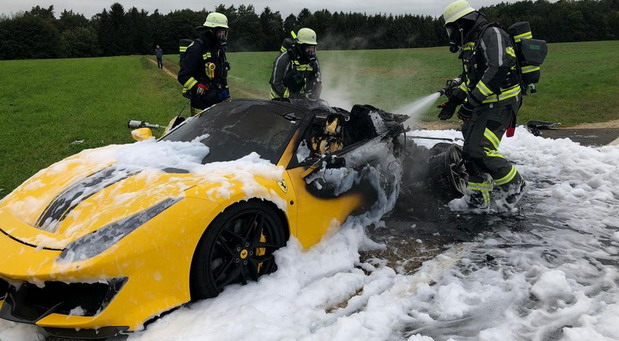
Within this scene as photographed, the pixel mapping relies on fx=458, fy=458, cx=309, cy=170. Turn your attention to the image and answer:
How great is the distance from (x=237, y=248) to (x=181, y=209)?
51 cm

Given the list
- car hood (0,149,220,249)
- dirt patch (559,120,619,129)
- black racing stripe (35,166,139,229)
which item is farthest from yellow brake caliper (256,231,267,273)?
dirt patch (559,120,619,129)

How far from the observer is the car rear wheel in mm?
2965

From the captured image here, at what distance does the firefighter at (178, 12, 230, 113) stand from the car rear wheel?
3.53m

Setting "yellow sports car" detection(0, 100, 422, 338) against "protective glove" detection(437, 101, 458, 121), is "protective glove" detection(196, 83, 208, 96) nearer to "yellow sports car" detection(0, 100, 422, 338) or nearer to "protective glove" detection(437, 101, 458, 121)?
"yellow sports car" detection(0, 100, 422, 338)

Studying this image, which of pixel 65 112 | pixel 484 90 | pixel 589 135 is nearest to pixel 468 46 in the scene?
pixel 484 90

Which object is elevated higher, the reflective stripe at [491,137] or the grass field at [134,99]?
the reflective stripe at [491,137]

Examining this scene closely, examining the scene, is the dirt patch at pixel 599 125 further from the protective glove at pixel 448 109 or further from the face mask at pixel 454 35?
the face mask at pixel 454 35

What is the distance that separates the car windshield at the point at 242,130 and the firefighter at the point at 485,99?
6.91ft

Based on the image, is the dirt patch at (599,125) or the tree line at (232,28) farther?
the tree line at (232,28)

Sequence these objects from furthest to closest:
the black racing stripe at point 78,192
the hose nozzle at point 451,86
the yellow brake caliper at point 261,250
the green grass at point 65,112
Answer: the green grass at point 65,112 < the hose nozzle at point 451,86 < the yellow brake caliper at point 261,250 < the black racing stripe at point 78,192

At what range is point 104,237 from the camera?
8.87 feet

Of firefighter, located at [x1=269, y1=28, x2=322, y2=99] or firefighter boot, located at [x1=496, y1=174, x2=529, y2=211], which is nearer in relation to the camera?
firefighter boot, located at [x1=496, y1=174, x2=529, y2=211]

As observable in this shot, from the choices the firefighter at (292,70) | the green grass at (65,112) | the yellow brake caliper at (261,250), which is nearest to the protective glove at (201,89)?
the firefighter at (292,70)

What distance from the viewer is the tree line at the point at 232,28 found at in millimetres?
57188
